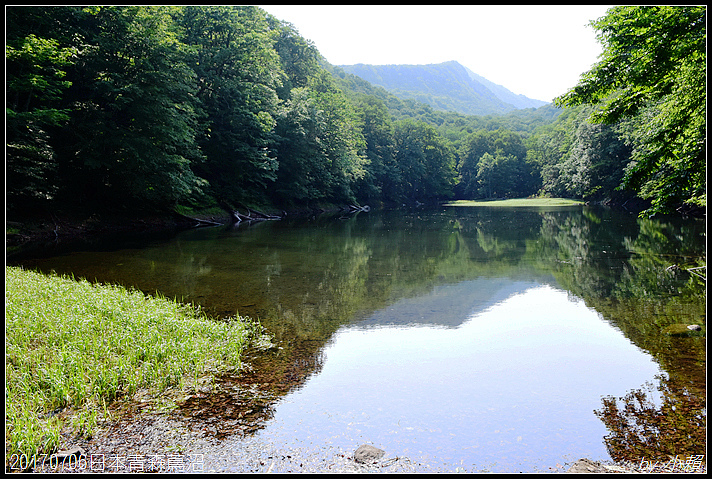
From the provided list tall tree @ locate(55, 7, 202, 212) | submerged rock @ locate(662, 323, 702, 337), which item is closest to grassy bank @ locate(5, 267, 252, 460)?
submerged rock @ locate(662, 323, 702, 337)

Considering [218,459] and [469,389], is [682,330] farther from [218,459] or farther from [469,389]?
[218,459]

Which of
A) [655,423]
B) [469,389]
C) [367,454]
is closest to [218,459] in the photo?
[367,454]

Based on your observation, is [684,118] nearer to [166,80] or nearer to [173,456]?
[173,456]

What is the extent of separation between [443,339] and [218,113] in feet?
99.4

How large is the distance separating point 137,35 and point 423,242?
17670 millimetres

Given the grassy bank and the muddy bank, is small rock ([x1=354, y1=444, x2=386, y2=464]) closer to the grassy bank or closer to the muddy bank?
the muddy bank

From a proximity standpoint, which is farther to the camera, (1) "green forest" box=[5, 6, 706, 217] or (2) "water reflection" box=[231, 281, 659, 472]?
(1) "green forest" box=[5, 6, 706, 217]

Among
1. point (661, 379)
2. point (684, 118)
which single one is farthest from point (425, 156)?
point (661, 379)

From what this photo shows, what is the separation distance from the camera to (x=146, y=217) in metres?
26.5

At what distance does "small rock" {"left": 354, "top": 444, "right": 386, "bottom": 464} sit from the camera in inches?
148

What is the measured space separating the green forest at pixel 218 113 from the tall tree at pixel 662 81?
4 cm

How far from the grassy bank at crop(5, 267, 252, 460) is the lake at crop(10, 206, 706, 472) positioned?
0.74 m

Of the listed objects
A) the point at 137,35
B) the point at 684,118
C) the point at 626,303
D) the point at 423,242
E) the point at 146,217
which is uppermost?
the point at 137,35

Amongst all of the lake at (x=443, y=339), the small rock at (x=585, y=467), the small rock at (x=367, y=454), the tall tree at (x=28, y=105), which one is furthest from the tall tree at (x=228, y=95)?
the small rock at (x=585, y=467)
